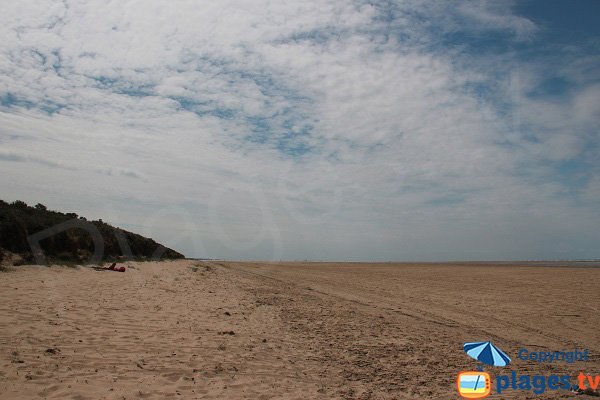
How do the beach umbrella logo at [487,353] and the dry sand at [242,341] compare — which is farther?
the beach umbrella logo at [487,353]

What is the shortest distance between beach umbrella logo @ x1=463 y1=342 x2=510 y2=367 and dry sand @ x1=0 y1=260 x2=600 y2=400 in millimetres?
214

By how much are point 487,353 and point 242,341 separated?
17.3 ft

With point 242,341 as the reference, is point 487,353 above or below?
below

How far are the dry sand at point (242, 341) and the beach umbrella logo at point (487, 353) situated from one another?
0.70 feet

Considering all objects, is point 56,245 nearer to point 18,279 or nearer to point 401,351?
point 18,279

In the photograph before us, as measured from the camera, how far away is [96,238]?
24500mm

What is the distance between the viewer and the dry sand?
5.86 metres

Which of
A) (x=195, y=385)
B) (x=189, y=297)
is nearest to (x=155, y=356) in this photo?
(x=195, y=385)

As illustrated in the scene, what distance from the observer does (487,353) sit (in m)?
8.37

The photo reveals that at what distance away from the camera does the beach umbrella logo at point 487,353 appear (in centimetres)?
785

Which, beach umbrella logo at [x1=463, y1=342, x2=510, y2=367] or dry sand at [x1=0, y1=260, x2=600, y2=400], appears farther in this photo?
beach umbrella logo at [x1=463, y1=342, x2=510, y2=367]

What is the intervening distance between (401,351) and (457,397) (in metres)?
2.44

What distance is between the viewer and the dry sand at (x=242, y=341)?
5.86 metres

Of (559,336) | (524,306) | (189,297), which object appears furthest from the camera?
(524,306)
